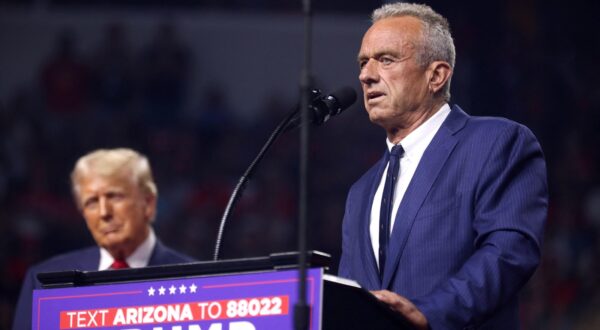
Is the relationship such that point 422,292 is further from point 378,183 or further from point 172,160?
point 172,160

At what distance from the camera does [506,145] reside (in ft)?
9.23

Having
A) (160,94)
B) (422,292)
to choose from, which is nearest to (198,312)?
(422,292)

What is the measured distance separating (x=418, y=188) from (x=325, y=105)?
1.01 feet

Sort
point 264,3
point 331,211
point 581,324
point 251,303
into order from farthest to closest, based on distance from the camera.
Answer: point 264,3
point 331,211
point 581,324
point 251,303

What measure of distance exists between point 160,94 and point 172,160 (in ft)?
2.50

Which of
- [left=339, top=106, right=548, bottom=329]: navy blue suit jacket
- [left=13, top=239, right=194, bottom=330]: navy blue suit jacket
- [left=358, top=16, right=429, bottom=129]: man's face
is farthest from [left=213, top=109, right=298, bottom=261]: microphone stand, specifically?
[left=13, top=239, right=194, bottom=330]: navy blue suit jacket

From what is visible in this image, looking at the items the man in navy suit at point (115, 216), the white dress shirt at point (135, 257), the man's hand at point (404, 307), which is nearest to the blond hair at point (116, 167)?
the man in navy suit at point (115, 216)

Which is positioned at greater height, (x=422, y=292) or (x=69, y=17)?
(x=69, y=17)

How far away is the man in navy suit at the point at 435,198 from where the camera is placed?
260 cm

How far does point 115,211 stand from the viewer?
4316 mm

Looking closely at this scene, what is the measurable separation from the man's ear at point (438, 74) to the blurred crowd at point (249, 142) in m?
3.59

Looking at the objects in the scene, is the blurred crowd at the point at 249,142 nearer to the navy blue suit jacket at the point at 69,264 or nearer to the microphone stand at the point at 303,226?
the navy blue suit jacket at the point at 69,264

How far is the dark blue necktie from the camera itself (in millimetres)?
2877

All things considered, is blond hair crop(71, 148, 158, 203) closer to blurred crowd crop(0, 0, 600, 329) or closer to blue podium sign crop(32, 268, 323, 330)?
blue podium sign crop(32, 268, 323, 330)
